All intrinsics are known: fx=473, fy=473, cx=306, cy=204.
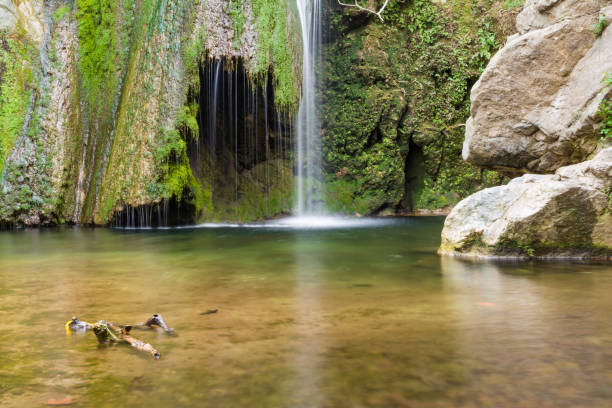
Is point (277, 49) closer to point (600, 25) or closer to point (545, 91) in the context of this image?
point (545, 91)

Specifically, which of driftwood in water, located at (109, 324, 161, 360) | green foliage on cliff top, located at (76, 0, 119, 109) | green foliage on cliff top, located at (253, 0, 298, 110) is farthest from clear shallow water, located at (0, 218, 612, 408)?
green foliage on cliff top, located at (76, 0, 119, 109)

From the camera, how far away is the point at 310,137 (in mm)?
13844

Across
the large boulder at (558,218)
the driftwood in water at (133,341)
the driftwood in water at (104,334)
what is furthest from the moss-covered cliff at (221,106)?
the driftwood in water at (104,334)

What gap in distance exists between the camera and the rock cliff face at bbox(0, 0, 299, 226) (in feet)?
34.7

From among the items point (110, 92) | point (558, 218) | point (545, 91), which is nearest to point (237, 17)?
point (110, 92)

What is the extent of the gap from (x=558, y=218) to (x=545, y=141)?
2.53 meters

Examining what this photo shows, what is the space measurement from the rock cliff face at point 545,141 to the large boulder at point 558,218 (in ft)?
0.03

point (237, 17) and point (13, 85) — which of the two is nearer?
point (237, 17)

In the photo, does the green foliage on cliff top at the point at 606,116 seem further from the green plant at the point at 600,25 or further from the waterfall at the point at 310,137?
the waterfall at the point at 310,137

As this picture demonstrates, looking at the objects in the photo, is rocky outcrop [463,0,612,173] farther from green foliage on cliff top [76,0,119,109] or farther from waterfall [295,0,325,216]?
green foliage on cliff top [76,0,119,109]

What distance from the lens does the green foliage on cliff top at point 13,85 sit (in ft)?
37.9

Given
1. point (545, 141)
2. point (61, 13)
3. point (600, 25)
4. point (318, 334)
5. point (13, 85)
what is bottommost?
point (318, 334)

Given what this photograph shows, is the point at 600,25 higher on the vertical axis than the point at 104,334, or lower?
higher

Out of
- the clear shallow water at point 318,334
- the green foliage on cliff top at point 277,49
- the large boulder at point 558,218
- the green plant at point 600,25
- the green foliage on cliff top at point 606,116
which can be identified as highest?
the green foliage on cliff top at point 277,49
